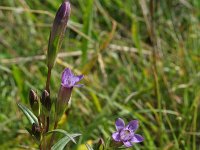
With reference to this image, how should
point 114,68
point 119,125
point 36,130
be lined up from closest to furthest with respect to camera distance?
point 36,130 → point 119,125 → point 114,68

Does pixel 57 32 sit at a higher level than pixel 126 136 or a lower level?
higher

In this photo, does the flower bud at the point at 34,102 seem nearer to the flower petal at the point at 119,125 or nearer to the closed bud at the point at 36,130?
the closed bud at the point at 36,130

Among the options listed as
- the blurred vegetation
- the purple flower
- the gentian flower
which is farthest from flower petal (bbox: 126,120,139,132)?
the blurred vegetation

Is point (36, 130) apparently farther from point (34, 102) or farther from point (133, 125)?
point (133, 125)

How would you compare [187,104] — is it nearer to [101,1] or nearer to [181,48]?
[181,48]

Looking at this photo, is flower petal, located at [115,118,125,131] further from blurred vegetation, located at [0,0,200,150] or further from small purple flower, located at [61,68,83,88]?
blurred vegetation, located at [0,0,200,150]

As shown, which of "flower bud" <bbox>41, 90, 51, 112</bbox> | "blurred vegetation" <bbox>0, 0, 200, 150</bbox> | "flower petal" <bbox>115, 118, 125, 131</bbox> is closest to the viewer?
"flower bud" <bbox>41, 90, 51, 112</bbox>

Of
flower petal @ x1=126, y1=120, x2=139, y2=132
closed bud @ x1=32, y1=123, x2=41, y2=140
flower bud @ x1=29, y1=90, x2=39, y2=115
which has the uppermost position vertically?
flower bud @ x1=29, y1=90, x2=39, y2=115

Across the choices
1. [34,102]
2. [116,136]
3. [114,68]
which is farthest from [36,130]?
[114,68]

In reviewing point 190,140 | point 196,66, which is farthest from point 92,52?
point 190,140
